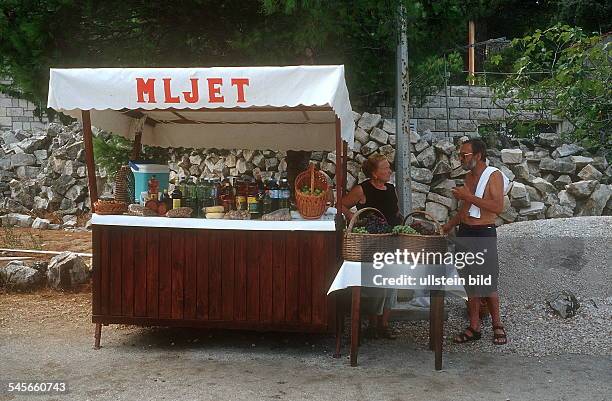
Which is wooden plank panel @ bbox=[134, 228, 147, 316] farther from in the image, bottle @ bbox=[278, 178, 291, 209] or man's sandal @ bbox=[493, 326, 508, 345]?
man's sandal @ bbox=[493, 326, 508, 345]

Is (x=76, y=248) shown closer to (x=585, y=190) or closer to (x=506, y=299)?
(x=506, y=299)

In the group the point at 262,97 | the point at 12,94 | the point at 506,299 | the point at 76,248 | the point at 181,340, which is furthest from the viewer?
the point at 76,248

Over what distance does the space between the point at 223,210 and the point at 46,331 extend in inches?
85.0

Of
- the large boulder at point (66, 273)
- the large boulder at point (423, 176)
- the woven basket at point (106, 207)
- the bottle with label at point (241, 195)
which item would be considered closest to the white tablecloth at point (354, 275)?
the bottle with label at point (241, 195)

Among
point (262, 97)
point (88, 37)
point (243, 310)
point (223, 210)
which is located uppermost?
point (88, 37)

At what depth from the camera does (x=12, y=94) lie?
7.57 m

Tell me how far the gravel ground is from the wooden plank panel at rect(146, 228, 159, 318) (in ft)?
7.09

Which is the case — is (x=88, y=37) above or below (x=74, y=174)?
above

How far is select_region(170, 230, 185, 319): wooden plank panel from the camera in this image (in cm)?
527

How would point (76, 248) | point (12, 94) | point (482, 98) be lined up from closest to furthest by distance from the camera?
point (12, 94) < point (76, 248) < point (482, 98)

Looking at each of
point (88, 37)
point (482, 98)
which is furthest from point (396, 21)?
point (482, 98)

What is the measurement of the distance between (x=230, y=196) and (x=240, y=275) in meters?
0.73

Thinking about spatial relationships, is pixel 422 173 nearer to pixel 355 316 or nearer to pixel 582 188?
pixel 582 188

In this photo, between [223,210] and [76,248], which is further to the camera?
[76,248]
